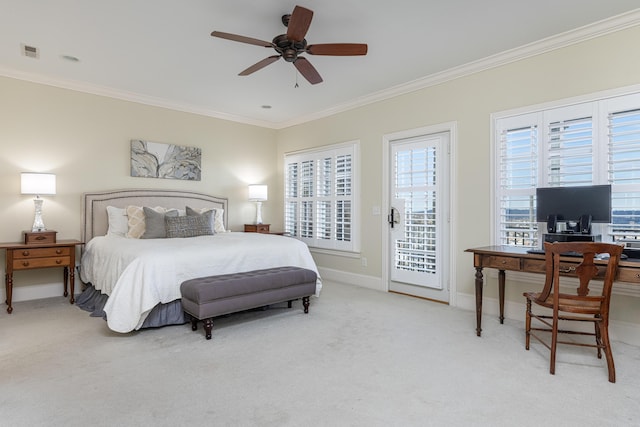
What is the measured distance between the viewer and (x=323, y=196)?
5.82 m

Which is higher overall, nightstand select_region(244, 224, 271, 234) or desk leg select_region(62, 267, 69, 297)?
nightstand select_region(244, 224, 271, 234)

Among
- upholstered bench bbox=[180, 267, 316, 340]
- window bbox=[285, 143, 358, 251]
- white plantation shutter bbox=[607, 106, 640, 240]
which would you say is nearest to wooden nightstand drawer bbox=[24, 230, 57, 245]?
upholstered bench bbox=[180, 267, 316, 340]

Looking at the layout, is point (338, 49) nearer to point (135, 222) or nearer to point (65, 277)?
point (135, 222)

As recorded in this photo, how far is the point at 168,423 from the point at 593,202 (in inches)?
135

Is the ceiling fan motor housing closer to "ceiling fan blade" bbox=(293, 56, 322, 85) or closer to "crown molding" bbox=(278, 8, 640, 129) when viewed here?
"ceiling fan blade" bbox=(293, 56, 322, 85)

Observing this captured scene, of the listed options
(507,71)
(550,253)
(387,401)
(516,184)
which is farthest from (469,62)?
(387,401)

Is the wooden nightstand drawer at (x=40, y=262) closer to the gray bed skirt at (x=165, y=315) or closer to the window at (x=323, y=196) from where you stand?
the gray bed skirt at (x=165, y=315)

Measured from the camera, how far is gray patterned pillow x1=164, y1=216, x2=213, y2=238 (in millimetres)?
4477

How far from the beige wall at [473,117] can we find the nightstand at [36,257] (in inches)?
137

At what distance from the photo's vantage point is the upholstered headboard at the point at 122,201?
4668mm

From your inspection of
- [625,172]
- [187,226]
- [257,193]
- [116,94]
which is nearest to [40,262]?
[187,226]

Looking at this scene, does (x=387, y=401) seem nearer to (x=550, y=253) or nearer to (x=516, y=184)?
(x=550, y=253)

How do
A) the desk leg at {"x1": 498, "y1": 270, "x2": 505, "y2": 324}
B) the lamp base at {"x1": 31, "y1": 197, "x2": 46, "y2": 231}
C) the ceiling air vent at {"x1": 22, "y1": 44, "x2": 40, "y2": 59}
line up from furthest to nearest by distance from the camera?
the lamp base at {"x1": 31, "y1": 197, "x2": 46, "y2": 231} < the ceiling air vent at {"x1": 22, "y1": 44, "x2": 40, "y2": 59} < the desk leg at {"x1": 498, "y1": 270, "x2": 505, "y2": 324}

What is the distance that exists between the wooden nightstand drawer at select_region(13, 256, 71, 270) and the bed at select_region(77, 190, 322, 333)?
10.4 inches
